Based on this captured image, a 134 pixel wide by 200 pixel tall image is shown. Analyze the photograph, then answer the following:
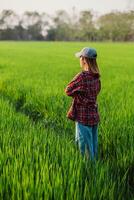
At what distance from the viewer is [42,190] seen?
231cm

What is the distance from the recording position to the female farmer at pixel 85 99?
12.1ft

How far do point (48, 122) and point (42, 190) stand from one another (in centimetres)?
326

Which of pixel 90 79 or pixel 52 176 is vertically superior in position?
pixel 90 79

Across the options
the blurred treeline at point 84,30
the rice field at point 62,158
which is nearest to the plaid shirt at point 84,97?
the rice field at point 62,158

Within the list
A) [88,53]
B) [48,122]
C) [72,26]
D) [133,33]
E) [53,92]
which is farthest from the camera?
[72,26]

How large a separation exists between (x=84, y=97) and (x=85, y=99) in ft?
0.06

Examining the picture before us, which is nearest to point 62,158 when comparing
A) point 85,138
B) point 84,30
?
point 85,138

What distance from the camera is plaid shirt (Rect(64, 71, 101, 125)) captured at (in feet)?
12.2

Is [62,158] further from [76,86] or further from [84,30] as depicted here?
[84,30]

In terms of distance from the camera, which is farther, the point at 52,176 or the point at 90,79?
the point at 90,79

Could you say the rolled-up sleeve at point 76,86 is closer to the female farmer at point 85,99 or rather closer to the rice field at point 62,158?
the female farmer at point 85,99

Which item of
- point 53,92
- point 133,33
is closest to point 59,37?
point 133,33

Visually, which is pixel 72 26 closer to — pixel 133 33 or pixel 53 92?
pixel 133 33

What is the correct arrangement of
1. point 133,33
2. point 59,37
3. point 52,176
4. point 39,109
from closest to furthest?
point 52,176, point 39,109, point 133,33, point 59,37
